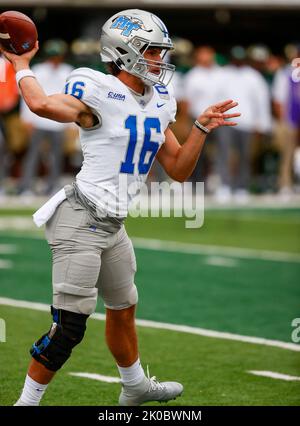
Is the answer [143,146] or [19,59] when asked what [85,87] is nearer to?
[19,59]

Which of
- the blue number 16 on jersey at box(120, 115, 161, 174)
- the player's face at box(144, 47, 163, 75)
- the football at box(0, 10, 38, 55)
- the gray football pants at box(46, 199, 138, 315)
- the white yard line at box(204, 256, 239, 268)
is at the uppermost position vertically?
the football at box(0, 10, 38, 55)

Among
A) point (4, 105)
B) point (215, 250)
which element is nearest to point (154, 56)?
point (215, 250)

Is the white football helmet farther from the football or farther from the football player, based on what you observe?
the football

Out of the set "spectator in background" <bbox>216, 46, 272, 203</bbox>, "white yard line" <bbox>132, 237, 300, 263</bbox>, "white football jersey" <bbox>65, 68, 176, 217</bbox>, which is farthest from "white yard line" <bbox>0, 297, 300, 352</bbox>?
"spectator in background" <bbox>216, 46, 272, 203</bbox>

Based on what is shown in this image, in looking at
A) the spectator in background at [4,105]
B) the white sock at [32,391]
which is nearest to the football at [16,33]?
the white sock at [32,391]

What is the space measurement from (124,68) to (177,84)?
13961 mm

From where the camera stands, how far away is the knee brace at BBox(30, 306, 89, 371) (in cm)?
539

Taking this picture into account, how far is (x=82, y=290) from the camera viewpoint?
5.46m

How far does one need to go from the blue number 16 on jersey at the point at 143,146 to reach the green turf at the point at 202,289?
2.66m

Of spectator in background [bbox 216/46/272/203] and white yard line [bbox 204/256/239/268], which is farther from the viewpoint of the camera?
spectator in background [bbox 216/46/272/203]

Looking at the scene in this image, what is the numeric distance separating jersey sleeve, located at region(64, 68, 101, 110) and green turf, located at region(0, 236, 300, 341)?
3137 millimetres

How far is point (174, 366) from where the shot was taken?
706 cm

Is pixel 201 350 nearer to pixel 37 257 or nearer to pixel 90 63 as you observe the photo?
pixel 37 257

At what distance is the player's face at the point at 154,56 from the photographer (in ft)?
18.7
